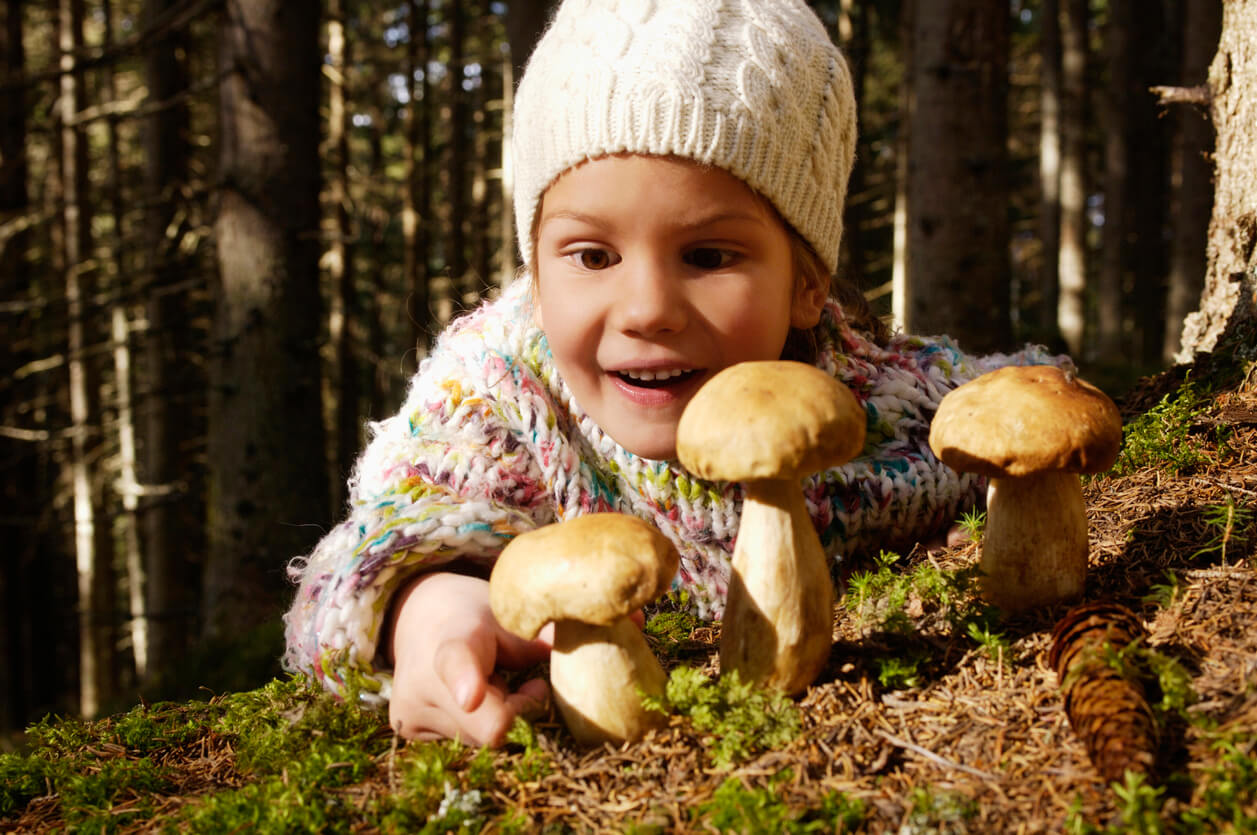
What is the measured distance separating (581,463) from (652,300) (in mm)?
943

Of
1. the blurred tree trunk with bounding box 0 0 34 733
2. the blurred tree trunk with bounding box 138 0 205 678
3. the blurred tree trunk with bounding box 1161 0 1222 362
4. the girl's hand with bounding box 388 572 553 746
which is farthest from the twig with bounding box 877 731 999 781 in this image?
the blurred tree trunk with bounding box 138 0 205 678

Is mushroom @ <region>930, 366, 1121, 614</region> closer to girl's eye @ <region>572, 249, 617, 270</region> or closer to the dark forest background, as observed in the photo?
girl's eye @ <region>572, 249, 617, 270</region>

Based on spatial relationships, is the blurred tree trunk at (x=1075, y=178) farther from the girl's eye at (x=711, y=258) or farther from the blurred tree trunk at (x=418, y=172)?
the girl's eye at (x=711, y=258)

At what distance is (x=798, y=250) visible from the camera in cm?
291

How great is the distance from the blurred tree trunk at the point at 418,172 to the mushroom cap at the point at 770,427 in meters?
11.9

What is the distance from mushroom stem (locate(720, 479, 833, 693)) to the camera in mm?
1897

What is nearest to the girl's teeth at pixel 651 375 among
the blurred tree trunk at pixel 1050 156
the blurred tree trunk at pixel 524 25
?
the blurred tree trunk at pixel 524 25

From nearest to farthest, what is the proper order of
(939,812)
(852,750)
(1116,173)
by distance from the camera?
(939,812) < (852,750) < (1116,173)

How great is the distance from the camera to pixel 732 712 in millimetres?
1825

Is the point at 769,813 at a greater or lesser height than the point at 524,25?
lesser

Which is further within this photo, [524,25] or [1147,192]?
[1147,192]

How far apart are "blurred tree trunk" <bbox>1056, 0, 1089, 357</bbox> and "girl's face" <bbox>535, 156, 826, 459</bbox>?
13.0 m

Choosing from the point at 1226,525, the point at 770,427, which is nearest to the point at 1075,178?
the point at 1226,525

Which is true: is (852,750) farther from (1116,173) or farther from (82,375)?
(1116,173)
